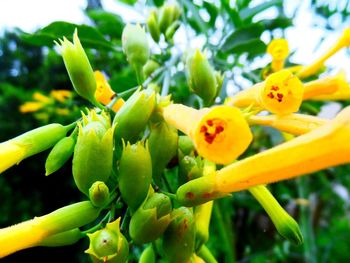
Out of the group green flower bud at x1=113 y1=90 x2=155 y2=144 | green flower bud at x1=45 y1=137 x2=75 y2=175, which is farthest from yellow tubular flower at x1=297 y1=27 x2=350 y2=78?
green flower bud at x1=45 y1=137 x2=75 y2=175

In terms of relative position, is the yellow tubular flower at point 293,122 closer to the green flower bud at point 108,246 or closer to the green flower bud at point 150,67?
the green flower bud at point 108,246

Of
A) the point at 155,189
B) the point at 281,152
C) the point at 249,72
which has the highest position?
the point at 281,152

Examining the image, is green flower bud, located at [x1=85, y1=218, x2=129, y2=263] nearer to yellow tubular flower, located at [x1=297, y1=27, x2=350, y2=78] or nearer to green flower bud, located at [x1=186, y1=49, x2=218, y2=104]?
green flower bud, located at [x1=186, y1=49, x2=218, y2=104]

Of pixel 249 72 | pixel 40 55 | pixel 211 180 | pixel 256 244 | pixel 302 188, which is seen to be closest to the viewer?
pixel 211 180

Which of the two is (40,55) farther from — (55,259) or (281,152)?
(281,152)

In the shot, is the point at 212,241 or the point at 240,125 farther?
the point at 212,241

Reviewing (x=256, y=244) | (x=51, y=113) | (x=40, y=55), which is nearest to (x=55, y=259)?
(x=256, y=244)
